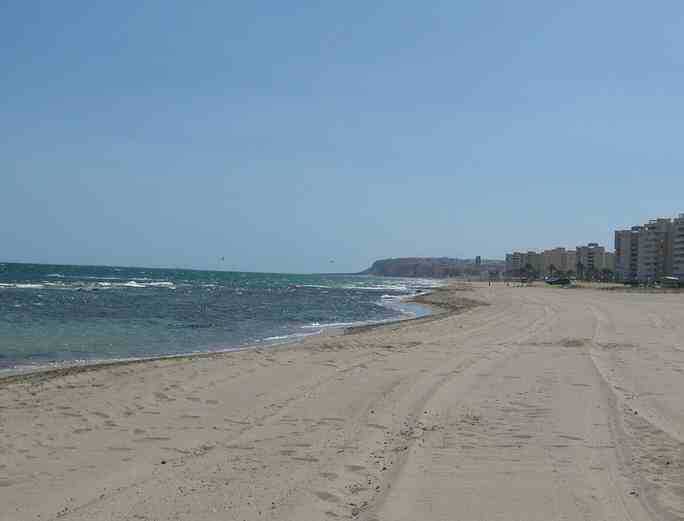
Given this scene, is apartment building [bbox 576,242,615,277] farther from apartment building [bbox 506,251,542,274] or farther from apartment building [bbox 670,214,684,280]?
apartment building [bbox 670,214,684,280]

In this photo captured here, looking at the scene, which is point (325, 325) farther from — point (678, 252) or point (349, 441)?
point (678, 252)

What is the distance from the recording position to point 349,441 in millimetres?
6312

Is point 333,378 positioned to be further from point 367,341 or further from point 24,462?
point 367,341

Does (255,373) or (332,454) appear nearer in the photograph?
(332,454)

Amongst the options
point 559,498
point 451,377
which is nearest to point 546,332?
point 451,377

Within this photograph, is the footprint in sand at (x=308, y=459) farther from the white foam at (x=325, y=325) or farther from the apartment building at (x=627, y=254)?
the apartment building at (x=627, y=254)

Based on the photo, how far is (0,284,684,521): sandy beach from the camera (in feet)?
15.1

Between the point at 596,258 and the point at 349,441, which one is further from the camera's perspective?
the point at 596,258

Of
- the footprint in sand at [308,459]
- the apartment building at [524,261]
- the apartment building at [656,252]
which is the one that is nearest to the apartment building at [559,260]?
the apartment building at [524,261]

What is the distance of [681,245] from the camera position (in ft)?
330

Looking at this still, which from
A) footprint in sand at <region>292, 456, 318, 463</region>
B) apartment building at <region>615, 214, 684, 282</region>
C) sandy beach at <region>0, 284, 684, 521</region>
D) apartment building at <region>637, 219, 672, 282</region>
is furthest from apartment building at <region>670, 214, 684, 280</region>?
footprint in sand at <region>292, 456, 318, 463</region>

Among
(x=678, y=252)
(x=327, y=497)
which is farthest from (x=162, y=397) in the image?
(x=678, y=252)

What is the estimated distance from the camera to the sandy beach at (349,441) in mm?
4594

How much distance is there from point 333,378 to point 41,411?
14.3 feet
